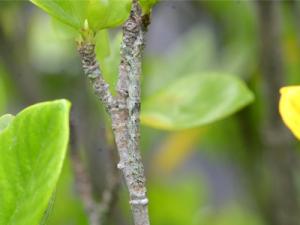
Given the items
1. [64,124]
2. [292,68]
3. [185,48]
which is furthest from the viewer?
[185,48]

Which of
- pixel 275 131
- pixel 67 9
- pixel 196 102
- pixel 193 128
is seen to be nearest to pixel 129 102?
pixel 67 9

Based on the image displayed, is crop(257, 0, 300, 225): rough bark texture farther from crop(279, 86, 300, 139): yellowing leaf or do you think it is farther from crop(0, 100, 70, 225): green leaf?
crop(0, 100, 70, 225): green leaf

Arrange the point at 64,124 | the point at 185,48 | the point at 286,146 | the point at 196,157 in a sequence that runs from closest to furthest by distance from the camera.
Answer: the point at 64,124 → the point at 286,146 → the point at 185,48 → the point at 196,157

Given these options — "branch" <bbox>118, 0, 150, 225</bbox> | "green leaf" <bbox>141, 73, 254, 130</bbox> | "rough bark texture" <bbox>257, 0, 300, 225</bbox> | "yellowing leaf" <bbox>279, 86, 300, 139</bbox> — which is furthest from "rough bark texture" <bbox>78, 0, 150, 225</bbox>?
"rough bark texture" <bbox>257, 0, 300, 225</bbox>

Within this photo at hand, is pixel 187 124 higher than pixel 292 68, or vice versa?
pixel 292 68

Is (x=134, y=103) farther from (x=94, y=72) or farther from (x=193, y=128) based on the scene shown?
(x=193, y=128)

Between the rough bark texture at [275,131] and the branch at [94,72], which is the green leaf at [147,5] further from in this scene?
the rough bark texture at [275,131]

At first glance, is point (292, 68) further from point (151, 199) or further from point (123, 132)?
point (123, 132)

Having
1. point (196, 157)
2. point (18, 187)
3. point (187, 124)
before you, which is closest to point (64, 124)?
point (18, 187)
